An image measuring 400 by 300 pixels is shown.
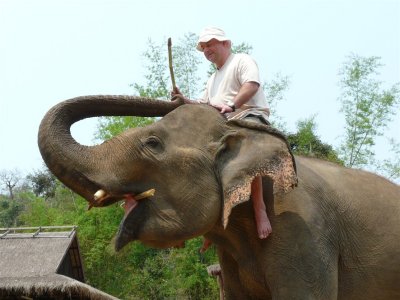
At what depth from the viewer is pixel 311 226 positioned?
508 centimetres

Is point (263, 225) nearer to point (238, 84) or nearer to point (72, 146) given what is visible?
point (238, 84)

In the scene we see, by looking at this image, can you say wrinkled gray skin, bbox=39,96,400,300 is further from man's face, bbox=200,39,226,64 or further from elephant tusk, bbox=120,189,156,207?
man's face, bbox=200,39,226,64

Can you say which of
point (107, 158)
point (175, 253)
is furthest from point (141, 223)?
point (175, 253)

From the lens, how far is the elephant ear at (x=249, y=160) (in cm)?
485

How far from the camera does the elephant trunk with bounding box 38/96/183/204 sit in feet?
15.5

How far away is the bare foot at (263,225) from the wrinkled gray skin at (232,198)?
2.6 inches

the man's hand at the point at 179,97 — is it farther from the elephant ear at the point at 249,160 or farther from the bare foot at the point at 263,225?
the bare foot at the point at 263,225

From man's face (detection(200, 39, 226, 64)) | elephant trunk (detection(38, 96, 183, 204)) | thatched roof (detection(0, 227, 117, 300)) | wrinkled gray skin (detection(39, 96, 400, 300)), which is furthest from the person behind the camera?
thatched roof (detection(0, 227, 117, 300))

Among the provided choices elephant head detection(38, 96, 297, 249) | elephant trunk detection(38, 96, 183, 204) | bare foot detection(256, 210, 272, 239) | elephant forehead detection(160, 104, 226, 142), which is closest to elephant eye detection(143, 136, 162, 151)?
elephant head detection(38, 96, 297, 249)

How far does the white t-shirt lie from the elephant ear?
30cm

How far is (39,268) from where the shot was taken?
20.8 metres

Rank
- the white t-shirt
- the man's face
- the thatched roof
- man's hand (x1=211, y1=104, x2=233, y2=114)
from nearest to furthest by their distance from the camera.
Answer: man's hand (x1=211, y1=104, x2=233, y2=114), the white t-shirt, the man's face, the thatched roof

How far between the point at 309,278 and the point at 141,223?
1136 mm

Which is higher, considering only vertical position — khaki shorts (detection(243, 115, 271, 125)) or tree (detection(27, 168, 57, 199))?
khaki shorts (detection(243, 115, 271, 125))
